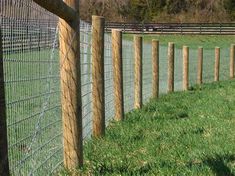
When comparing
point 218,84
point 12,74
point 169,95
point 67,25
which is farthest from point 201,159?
point 218,84

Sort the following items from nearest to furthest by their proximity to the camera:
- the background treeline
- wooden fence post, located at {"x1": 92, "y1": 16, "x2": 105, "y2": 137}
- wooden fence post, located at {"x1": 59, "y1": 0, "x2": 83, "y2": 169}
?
wooden fence post, located at {"x1": 59, "y1": 0, "x2": 83, "y2": 169} < wooden fence post, located at {"x1": 92, "y1": 16, "x2": 105, "y2": 137} < the background treeline

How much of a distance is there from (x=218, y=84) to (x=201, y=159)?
9326mm

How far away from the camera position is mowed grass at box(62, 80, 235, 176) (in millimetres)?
4914

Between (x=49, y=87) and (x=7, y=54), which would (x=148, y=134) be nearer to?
(x=49, y=87)

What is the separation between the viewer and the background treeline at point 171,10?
6594cm

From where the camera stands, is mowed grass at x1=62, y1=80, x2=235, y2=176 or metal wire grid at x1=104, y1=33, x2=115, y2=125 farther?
metal wire grid at x1=104, y1=33, x2=115, y2=125

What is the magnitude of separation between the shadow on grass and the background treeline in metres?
56.8

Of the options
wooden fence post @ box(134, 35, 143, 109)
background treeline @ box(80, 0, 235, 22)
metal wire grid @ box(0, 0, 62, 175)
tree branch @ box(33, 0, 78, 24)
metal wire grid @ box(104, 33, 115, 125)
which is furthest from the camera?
background treeline @ box(80, 0, 235, 22)

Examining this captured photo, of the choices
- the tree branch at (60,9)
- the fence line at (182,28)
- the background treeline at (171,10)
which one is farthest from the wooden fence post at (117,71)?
the background treeline at (171,10)

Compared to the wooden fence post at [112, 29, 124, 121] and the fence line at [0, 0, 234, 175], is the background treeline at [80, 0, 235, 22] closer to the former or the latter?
the wooden fence post at [112, 29, 124, 121]

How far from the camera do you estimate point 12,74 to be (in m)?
4.02

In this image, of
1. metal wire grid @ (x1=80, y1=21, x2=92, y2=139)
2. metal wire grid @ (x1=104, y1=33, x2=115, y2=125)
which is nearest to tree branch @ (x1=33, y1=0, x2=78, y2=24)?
metal wire grid @ (x1=80, y1=21, x2=92, y2=139)

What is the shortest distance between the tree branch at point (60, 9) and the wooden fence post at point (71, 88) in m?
0.10

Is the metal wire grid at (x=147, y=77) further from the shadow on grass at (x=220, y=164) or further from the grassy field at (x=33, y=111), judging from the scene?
the shadow on grass at (x=220, y=164)
